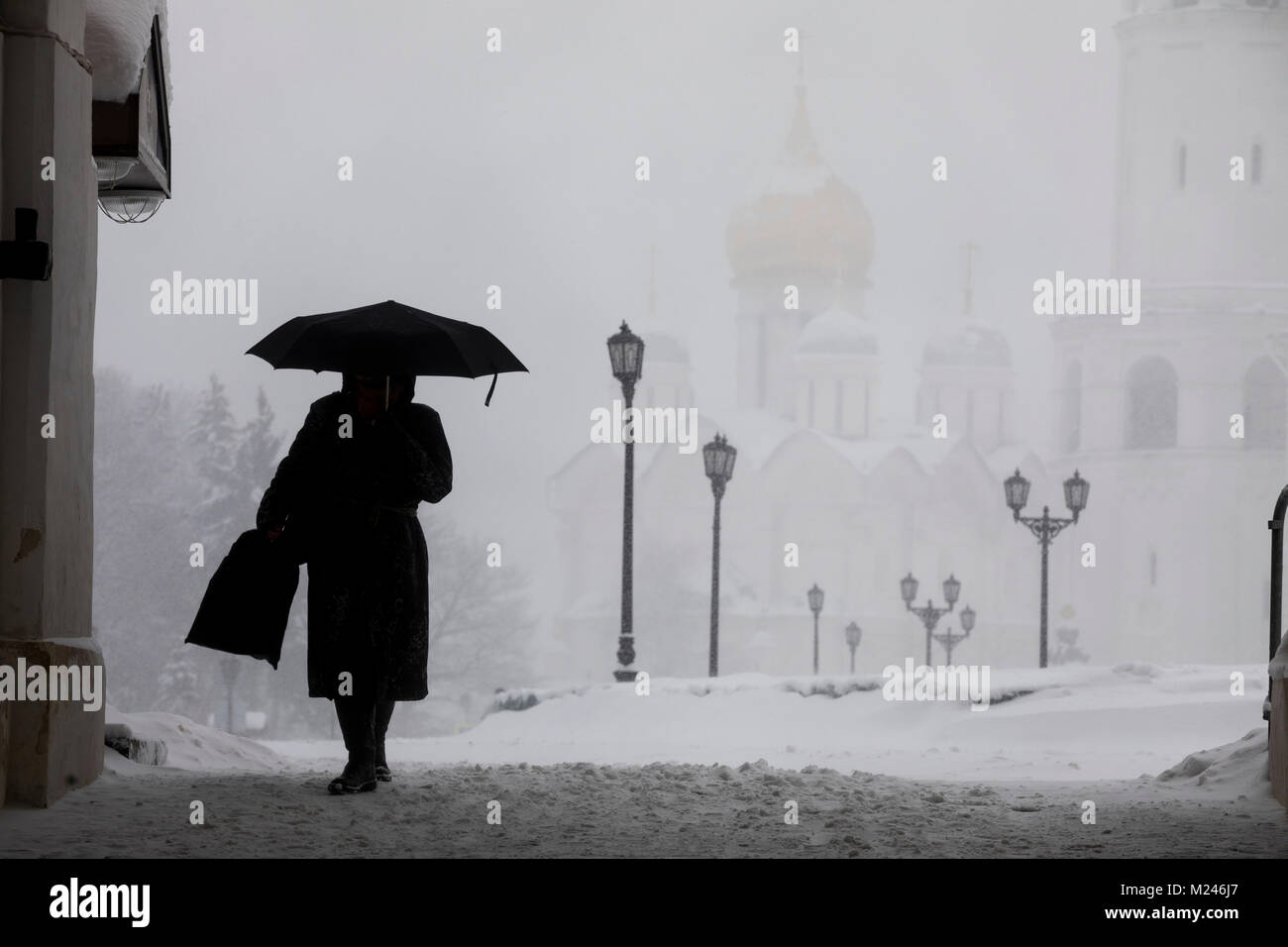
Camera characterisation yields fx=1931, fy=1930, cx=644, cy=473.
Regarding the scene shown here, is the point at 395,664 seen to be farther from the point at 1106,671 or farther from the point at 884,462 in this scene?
the point at 884,462

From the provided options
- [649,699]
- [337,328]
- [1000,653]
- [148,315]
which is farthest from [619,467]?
[337,328]

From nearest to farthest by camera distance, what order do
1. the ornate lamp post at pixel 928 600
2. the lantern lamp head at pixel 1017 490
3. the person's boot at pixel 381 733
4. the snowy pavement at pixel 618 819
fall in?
the snowy pavement at pixel 618 819 < the person's boot at pixel 381 733 < the lantern lamp head at pixel 1017 490 < the ornate lamp post at pixel 928 600

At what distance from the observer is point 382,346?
6.98 m

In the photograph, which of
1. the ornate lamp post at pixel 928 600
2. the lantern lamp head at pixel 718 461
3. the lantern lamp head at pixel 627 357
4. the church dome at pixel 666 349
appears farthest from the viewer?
the church dome at pixel 666 349

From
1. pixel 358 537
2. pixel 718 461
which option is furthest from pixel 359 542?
pixel 718 461

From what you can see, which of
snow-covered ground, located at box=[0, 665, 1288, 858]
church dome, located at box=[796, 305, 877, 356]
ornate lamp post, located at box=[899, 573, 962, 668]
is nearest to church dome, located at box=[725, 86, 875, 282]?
church dome, located at box=[796, 305, 877, 356]

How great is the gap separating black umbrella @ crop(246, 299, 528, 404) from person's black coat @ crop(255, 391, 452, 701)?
0.54 ft

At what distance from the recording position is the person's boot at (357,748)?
689 cm

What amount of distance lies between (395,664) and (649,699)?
9.90 metres

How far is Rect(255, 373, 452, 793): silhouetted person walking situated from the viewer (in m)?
6.84

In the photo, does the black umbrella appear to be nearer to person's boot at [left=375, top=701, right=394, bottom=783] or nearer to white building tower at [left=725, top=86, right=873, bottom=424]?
person's boot at [left=375, top=701, right=394, bottom=783]

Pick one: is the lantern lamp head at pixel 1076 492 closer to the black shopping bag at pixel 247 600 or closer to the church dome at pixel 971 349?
the black shopping bag at pixel 247 600

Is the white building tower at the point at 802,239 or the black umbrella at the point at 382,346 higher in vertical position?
the white building tower at the point at 802,239

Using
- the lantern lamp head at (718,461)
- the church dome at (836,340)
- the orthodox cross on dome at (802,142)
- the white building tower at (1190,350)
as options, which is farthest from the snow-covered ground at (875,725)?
the orthodox cross on dome at (802,142)
